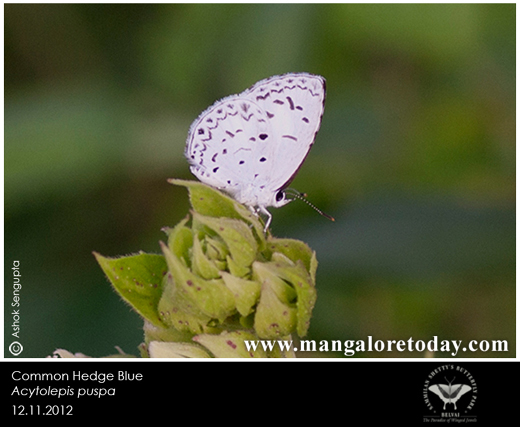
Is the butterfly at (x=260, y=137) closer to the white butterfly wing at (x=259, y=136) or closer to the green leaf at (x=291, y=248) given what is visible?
the white butterfly wing at (x=259, y=136)

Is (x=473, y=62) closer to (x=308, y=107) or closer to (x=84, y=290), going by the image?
(x=308, y=107)

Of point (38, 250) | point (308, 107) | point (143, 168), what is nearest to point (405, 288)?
point (308, 107)

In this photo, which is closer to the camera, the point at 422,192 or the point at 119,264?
the point at 119,264
